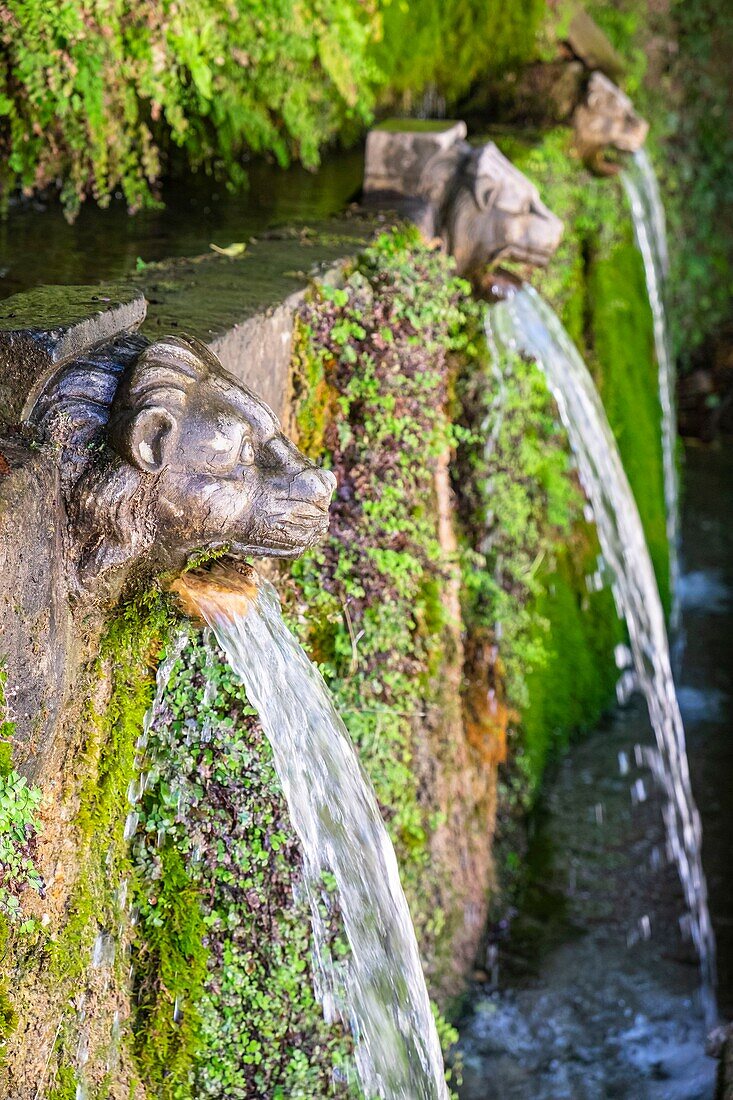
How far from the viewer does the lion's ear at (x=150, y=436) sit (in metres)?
2.12

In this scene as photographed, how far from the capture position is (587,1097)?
160 inches

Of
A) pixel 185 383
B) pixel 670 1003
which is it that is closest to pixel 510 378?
pixel 670 1003

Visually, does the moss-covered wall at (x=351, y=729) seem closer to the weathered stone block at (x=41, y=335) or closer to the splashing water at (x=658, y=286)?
the weathered stone block at (x=41, y=335)

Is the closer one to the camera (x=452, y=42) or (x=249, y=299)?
(x=249, y=299)

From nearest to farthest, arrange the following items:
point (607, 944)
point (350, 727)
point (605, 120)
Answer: point (350, 727) < point (607, 944) < point (605, 120)

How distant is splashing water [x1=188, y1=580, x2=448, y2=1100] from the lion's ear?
530 mm

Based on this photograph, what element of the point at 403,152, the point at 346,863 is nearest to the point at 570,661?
the point at 403,152

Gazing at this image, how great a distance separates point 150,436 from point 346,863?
4.19 ft

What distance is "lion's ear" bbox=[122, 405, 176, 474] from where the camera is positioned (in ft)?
6.95

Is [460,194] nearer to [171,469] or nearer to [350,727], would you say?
[350,727]

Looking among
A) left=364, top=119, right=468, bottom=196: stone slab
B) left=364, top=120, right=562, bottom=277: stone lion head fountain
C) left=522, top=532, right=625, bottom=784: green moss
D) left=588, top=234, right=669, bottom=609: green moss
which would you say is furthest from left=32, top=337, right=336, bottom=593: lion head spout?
left=588, top=234, right=669, bottom=609: green moss

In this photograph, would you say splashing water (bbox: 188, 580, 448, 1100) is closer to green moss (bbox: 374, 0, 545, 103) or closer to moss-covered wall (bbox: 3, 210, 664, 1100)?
moss-covered wall (bbox: 3, 210, 664, 1100)

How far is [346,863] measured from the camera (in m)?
2.94

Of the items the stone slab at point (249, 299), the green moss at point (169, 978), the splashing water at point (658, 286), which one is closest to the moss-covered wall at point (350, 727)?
the green moss at point (169, 978)
